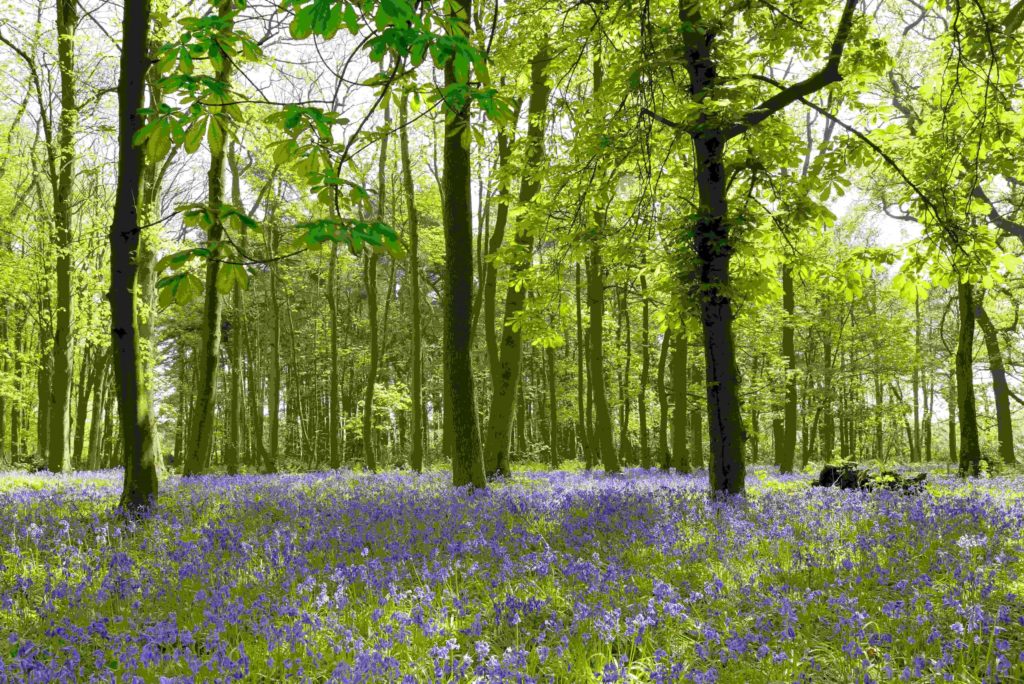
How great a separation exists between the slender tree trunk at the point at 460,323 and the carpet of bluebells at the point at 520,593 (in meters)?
2.00

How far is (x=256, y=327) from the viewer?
3409cm

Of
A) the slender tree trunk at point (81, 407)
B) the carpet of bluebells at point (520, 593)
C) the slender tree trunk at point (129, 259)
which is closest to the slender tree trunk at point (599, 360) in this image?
the carpet of bluebells at point (520, 593)

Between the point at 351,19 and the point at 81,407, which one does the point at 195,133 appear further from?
the point at 81,407

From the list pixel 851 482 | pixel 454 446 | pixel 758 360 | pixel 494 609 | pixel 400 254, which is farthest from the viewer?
pixel 758 360

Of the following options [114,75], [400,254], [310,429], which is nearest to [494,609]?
[400,254]

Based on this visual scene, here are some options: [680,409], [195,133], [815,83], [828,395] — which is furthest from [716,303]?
[828,395]

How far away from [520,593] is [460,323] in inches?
222

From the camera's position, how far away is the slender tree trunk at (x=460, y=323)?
9.23m

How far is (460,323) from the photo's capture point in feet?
30.7

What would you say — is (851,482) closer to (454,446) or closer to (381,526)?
(454,446)

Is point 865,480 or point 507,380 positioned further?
point 507,380

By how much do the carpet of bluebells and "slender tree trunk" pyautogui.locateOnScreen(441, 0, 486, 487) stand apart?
1995 millimetres

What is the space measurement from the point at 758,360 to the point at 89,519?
29715 millimetres

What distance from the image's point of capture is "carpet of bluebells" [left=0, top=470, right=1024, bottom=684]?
3.13 metres
